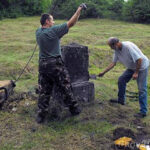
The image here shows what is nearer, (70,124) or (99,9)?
(70,124)

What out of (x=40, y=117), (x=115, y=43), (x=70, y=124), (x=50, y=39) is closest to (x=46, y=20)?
(x=50, y=39)

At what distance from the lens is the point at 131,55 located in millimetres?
5398

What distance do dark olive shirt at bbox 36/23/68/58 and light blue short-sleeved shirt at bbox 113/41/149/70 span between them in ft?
4.74

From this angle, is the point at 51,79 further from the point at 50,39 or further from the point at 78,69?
the point at 78,69

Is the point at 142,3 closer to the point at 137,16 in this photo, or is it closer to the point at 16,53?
the point at 137,16

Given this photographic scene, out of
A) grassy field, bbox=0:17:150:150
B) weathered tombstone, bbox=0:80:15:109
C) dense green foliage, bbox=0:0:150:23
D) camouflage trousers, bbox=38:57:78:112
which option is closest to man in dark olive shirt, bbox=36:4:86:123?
camouflage trousers, bbox=38:57:78:112

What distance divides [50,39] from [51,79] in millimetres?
744

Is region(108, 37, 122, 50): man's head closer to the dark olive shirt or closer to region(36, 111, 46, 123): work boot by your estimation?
the dark olive shirt

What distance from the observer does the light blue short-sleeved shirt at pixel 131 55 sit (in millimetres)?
5383

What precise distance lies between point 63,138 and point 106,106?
1606 millimetres

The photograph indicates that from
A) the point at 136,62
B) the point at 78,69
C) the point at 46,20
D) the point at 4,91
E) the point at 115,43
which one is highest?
the point at 46,20

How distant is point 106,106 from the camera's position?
5973 millimetres

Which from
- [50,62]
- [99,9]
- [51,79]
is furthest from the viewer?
[99,9]

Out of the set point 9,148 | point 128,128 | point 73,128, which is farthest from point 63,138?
point 128,128
